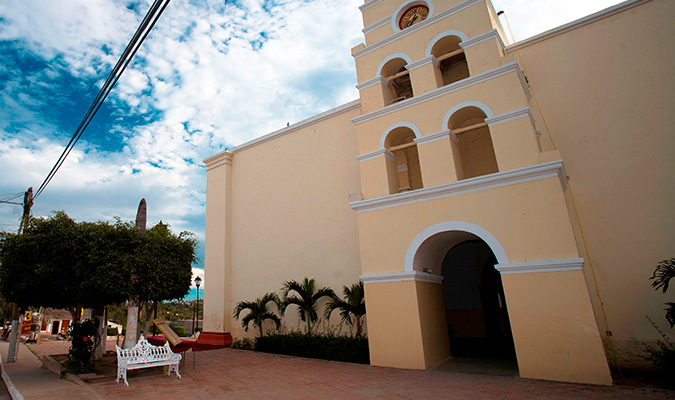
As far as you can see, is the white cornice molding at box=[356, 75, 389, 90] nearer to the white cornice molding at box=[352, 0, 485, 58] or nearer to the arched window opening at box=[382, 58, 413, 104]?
the arched window opening at box=[382, 58, 413, 104]

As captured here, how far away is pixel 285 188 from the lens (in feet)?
46.9

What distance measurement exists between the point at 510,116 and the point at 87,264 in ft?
36.9

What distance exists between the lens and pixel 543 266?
709 centimetres

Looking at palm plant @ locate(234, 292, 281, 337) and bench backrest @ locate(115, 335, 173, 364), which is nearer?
bench backrest @ locate(115, 335, 173, 364)

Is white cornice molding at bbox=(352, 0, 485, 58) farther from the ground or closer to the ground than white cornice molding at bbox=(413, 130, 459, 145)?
farther from the ground

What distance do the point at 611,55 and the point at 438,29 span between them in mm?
4521

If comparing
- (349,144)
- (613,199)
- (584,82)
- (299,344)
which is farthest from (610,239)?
(299,344)

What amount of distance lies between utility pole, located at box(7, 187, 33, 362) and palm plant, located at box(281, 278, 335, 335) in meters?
10.5

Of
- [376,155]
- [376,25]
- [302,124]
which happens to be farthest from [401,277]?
[302,124]

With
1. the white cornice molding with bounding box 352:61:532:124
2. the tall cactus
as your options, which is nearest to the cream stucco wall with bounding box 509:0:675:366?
the white cornice molding with bounding box 352:61:532:124

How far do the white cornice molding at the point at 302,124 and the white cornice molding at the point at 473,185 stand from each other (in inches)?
188

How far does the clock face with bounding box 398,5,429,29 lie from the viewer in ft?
34.1

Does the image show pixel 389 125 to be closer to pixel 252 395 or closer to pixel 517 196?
pixel 517 196

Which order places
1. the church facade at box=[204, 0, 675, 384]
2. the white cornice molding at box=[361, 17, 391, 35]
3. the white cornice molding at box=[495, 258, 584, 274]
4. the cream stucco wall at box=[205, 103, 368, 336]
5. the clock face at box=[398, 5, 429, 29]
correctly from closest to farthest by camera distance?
the white cornice molding at box=[495, 258, 584, 274] → the church facade at box=[204, 0, 675, 384] → the clock face at box=[398, 5, 429, 29] → the white cornice molding at box=[361, 17, 391, 35] → the cream stucco wall at box=[205, 103, 368, 336]
